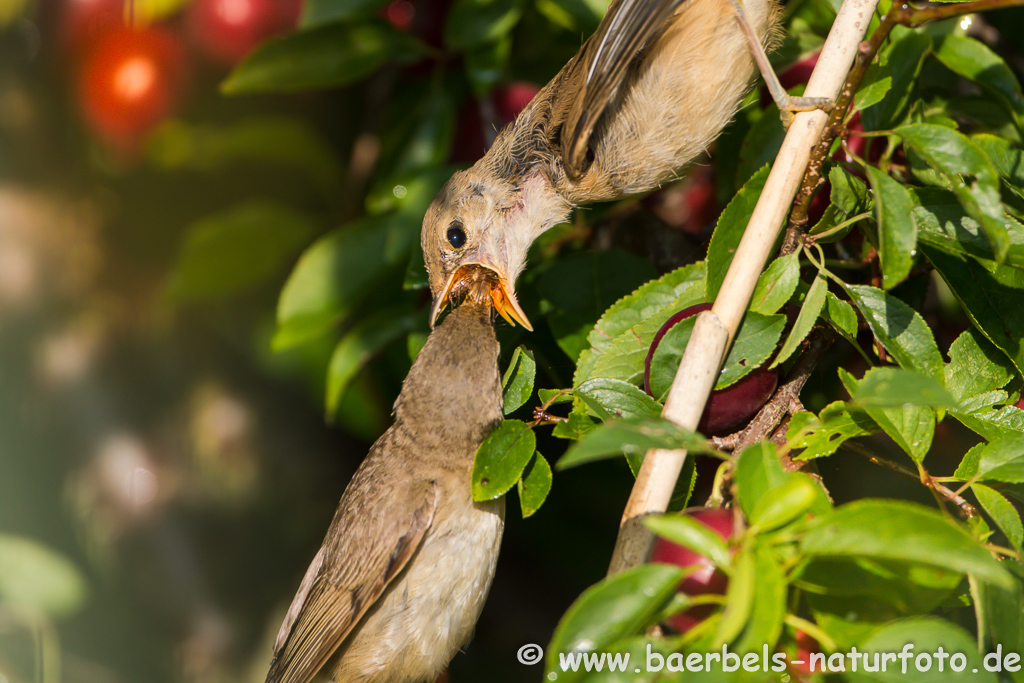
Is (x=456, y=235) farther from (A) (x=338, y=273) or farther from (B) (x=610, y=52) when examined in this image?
(B) (x=610, y=52)

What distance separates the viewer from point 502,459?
2.76 ft

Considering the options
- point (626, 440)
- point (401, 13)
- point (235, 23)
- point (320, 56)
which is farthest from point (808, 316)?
point (235, 23)

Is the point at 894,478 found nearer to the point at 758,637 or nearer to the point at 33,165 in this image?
the point at 758,637

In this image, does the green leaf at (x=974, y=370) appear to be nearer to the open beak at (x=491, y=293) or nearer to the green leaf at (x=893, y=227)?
the green leaf at (x=893, y=227)

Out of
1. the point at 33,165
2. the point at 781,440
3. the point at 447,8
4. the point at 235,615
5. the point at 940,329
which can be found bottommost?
the point at 235,615

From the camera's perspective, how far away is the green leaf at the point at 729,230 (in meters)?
0.88

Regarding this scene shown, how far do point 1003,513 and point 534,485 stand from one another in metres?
0.50

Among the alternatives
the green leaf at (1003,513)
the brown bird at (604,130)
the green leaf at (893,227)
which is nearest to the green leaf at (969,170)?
the green leaf at (893,227)

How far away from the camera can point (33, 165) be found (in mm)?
1756

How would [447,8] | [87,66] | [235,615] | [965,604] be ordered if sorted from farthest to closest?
[235,615]
[87,66]
[447,8]
[965,604]

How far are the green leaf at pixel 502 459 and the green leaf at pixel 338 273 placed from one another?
0.60 metres

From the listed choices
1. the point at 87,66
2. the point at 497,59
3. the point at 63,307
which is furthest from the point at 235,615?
the point at 497,59

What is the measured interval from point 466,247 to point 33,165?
4.04ft

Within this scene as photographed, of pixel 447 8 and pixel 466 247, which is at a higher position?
pixel 447 8
